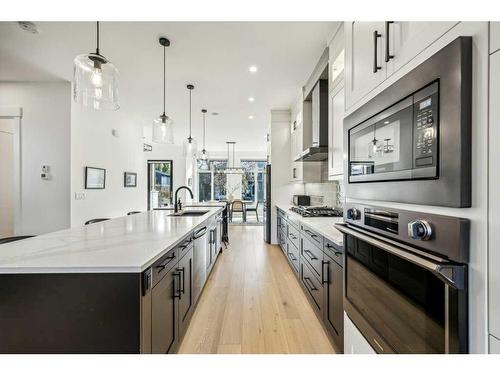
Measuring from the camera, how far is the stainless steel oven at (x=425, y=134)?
0.63m

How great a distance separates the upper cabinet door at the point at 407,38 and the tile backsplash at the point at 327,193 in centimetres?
243

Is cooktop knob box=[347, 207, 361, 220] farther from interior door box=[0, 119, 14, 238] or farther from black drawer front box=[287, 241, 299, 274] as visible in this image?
interior door box=[0, 119, 14, 238]

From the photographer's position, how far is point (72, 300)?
105 centimetres

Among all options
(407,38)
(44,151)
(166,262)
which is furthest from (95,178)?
(407,38)

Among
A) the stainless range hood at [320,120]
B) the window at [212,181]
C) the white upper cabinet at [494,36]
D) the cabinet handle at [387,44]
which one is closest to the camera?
the white upper cabinet at [494,36]

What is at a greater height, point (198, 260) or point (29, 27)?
point (29, 27)

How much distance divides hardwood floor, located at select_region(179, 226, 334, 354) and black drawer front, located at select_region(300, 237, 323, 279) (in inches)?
18.8

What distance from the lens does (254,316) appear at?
2248mm

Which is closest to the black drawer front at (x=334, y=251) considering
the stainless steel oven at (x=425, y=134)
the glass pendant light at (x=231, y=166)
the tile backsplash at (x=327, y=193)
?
the stainless steel oven at (x=425, y=134)

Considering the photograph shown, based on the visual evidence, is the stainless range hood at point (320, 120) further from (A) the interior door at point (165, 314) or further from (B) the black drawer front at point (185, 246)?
(A) the interior door at point (165, 314)

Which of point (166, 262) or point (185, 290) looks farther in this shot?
point (185, 290)

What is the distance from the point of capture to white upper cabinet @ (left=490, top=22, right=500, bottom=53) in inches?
22.2

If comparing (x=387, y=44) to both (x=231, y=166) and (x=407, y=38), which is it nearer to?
(x=407, y=38)

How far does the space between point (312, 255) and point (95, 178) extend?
13.3 feet
